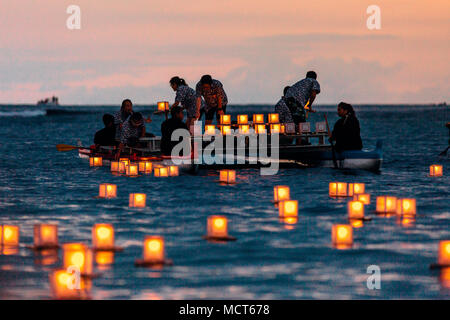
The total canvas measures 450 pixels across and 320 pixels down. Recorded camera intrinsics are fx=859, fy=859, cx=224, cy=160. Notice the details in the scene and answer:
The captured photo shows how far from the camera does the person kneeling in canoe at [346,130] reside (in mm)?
22203

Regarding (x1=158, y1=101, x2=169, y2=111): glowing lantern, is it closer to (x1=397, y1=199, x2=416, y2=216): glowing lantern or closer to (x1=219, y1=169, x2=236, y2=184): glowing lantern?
(x1=219, y1=169, x2=236, y2=184): glowing lantern

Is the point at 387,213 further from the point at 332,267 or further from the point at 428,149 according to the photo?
the point at 428,149

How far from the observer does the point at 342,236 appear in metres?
11.4

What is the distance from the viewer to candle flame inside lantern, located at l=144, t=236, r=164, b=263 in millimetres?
10086

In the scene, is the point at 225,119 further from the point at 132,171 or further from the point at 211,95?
the point at 132,171

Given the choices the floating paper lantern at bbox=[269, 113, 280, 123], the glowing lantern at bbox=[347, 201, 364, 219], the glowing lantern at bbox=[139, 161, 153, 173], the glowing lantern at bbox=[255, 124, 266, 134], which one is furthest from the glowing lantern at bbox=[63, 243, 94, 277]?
the floating paper lantern at bbox=[269, 113, 280, 123]

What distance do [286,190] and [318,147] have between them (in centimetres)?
897

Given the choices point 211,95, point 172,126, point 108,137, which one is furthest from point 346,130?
point 108,137

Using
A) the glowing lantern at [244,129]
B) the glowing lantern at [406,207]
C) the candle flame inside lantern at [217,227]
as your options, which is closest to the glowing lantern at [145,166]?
the glowing lantern at [244,129]

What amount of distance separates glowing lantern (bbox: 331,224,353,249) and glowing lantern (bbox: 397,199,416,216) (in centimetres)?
305

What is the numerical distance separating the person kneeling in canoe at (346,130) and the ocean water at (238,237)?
139 centimetres

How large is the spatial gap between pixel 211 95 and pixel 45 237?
1403 cm

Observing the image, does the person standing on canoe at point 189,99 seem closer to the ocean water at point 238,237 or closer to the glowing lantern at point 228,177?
the ocean water at point 238,237
